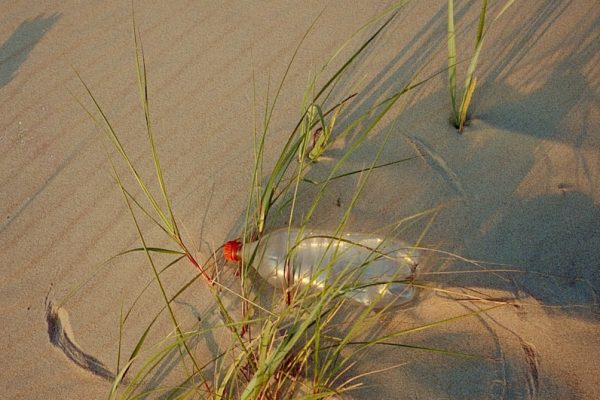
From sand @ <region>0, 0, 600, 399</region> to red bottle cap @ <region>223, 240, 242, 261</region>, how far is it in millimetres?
171

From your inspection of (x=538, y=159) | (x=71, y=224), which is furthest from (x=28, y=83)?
(x=538, y=159)

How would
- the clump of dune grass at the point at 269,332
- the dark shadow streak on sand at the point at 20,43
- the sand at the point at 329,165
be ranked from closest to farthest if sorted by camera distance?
1. the clump of dune grass at the point at 269,332
2. the sand at the point at 329,165
3. the dark shadow streak on sand at the point at 20,43

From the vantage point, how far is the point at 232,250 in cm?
159

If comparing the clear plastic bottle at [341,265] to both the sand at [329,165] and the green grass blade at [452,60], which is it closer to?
the sand at [329,165]

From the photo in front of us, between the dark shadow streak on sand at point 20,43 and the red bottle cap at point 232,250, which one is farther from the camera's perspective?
the dark shadow streak on sand at point 20,43

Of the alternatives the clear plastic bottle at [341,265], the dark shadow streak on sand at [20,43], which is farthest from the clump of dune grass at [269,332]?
the dark shadow streak on sand at [20,43]

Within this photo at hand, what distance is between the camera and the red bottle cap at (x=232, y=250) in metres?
1.59

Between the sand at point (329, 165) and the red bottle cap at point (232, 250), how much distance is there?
171 mm

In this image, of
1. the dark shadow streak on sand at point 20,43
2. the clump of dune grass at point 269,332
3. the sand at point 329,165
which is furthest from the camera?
the dark shadow streak on sand at point 20,43

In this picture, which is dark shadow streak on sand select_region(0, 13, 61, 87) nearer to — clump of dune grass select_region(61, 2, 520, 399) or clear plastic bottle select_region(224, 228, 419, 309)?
clump of dune grass select_region(61, 2, 520, 399)

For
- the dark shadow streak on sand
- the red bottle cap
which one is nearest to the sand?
the dark shadow streak on sand

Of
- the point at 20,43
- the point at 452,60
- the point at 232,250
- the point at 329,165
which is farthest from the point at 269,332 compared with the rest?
the point at 20,43

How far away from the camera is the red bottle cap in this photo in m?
1.59

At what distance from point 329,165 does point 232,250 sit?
49 cm
